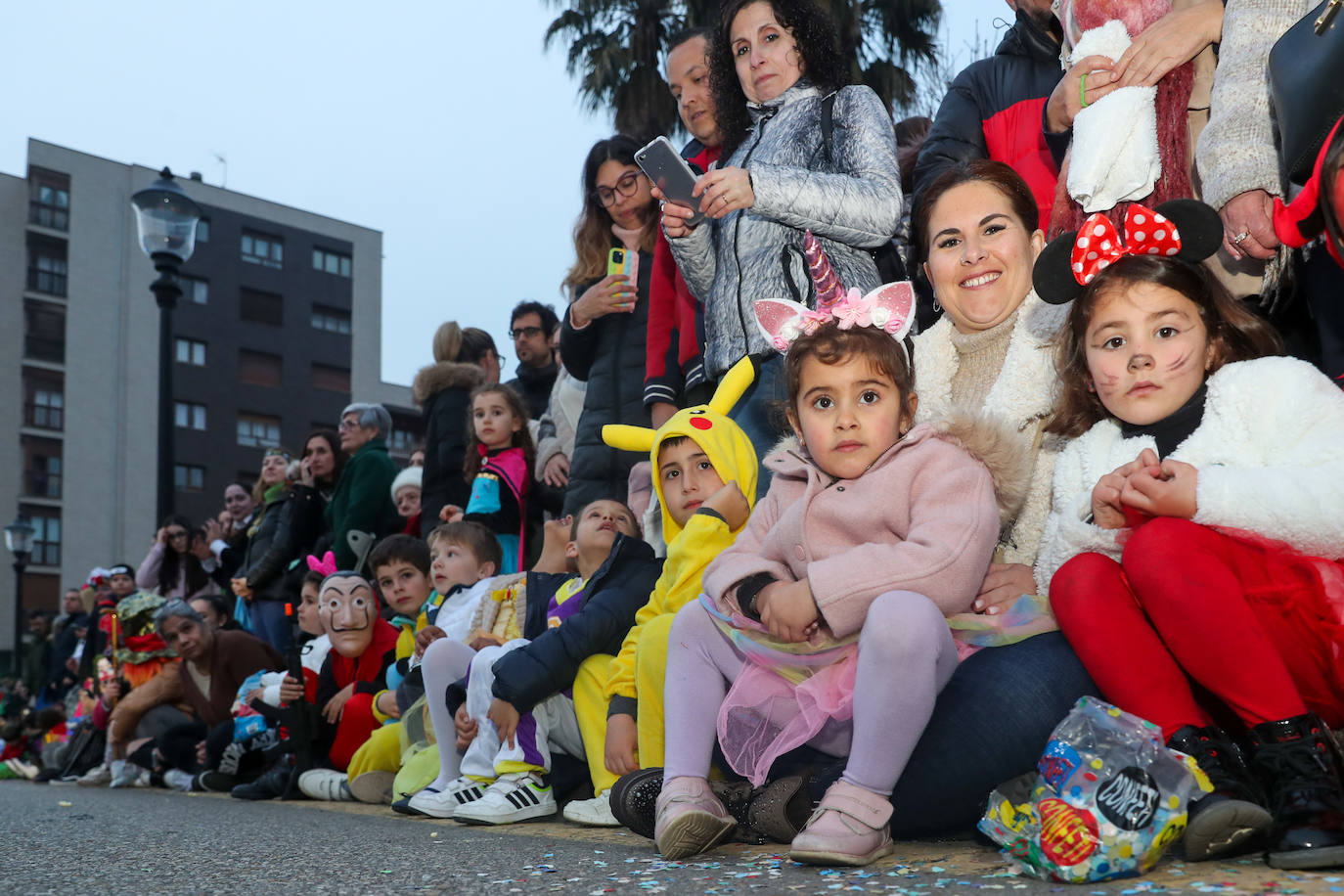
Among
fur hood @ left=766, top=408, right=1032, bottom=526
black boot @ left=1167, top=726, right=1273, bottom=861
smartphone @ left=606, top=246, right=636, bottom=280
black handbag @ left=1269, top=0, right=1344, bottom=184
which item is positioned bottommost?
black boot @ left=1167, top=726, right=1273, bottom=861

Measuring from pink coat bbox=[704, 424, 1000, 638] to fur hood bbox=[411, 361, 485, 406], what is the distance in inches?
142

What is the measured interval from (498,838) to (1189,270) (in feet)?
6.90

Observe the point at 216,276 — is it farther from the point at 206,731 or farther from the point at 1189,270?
the point at 1189,270

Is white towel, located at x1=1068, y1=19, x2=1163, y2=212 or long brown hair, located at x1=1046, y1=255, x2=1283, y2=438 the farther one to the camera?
white towel, located at x1=1068, y1=19, x2=1163, y2=212

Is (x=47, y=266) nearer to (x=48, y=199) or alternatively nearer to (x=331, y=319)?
(x=48, y=199)

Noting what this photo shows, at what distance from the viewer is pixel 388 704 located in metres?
5.00

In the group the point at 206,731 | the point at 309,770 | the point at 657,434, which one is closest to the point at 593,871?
the point at 657,434

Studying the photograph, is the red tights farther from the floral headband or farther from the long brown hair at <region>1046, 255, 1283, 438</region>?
the floral headband

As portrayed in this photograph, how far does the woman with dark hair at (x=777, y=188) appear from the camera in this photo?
3.32 m

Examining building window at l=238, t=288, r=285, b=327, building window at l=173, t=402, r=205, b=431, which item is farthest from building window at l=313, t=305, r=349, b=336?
building window at l=173, t=402, r=205, b=431

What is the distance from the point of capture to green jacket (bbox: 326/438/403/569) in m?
6.65

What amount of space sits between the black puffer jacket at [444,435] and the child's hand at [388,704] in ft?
3.91

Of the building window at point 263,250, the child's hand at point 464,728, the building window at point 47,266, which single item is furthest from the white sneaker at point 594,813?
the building window at point 263,250

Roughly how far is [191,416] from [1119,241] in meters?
36.4
